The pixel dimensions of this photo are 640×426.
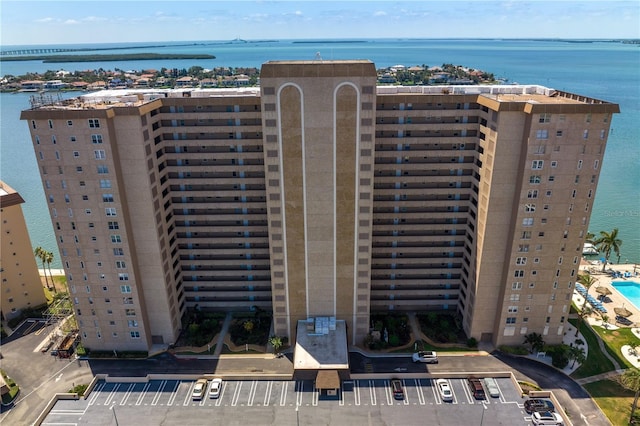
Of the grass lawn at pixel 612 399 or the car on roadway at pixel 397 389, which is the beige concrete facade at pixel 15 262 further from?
the grass lawn at pixel 612 399

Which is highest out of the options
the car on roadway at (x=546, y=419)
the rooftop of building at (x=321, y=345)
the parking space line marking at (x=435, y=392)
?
the rooftop of building at (x=321, y=345)

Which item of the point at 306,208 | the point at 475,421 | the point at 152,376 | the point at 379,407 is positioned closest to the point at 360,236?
the point at 306,208

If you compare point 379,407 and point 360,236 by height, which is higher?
point 360,236

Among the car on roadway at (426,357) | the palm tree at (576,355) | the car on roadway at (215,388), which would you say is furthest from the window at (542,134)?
the car on roadway at (215,388)

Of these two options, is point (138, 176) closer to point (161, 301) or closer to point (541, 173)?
point (161, 301)

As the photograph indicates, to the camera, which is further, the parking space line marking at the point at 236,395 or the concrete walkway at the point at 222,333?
the concrete walkway at the point at 222,333

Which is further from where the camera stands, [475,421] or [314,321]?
[314,321]
